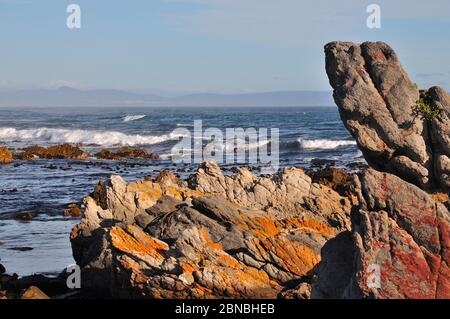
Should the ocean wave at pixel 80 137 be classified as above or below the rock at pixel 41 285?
below

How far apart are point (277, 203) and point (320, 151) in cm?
4582

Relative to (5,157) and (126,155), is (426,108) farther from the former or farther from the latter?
(126,155)

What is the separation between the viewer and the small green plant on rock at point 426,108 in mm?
17875

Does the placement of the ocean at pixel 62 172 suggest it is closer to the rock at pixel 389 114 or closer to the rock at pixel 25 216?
the rock at pixel 25 216

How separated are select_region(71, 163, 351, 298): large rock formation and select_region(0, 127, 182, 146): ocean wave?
200 feet

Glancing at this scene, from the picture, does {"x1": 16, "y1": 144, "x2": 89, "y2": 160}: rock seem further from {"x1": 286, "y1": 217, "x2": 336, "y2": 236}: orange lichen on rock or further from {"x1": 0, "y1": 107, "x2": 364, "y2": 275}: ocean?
{"x1": 286, "y1": 217, "x2": 336, "y2": 236}: orange lichen on rock

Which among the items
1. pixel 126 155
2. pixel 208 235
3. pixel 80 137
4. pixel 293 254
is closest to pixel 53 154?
pixel 126 155

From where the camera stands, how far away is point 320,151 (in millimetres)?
69938

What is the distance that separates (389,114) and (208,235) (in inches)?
234

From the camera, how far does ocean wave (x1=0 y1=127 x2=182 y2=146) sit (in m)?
88.2

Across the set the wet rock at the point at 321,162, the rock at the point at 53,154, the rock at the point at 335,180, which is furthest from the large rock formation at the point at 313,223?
the rock at the point at 53,154

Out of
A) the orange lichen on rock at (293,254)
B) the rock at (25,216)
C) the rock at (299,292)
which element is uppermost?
the orange lichen on rock at (293,254)

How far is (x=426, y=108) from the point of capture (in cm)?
1786

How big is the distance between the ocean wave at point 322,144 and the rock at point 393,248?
5832cm
